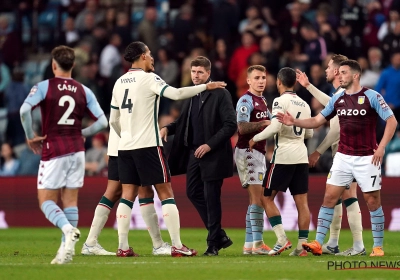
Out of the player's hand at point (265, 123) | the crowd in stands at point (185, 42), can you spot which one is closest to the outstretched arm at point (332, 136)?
the player's hand at point (265, 123)

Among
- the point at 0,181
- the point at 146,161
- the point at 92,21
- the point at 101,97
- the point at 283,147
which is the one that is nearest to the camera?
the point at 146,161

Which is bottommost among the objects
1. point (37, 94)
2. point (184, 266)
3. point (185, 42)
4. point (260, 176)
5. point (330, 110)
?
point (184, 266)

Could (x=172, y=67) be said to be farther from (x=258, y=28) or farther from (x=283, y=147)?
(x=283, y=147)

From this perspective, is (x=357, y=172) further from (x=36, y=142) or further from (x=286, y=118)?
(x=36, y=142)

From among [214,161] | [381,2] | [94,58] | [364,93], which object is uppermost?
[381,2]

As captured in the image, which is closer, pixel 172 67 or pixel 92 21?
pixel 172 67

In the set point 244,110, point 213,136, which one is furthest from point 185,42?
point 213,136

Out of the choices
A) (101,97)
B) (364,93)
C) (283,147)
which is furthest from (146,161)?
(101,97)

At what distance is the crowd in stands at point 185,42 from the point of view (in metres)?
19.5

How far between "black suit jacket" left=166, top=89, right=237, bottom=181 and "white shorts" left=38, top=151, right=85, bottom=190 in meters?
1.55

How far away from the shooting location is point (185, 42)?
2177 cm

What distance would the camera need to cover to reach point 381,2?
21547 millimetres

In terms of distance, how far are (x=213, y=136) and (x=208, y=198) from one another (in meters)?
0.79

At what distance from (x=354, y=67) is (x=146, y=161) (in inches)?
111
